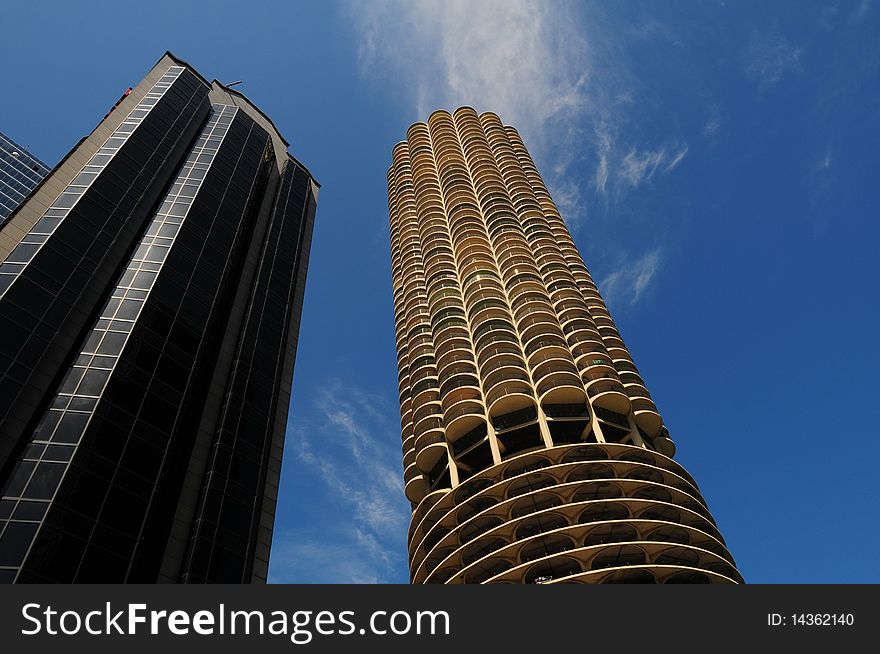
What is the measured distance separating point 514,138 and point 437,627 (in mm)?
108107

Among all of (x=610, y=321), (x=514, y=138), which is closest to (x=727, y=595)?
(x=610, y=321)

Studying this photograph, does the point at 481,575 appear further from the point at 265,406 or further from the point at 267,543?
the point at 265,406

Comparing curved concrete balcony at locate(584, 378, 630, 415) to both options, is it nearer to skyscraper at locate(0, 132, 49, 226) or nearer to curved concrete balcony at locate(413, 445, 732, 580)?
curved concrete balcony at locate(413, 445, 732, 580)

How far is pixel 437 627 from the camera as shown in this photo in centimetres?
1579

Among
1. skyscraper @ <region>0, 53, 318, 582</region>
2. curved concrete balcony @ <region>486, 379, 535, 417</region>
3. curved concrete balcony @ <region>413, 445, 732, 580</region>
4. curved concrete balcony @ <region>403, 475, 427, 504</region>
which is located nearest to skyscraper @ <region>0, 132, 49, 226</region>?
skyscraper @ <region>0, 53, 318, 582</region>

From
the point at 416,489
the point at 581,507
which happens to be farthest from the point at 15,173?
the point at 581,507

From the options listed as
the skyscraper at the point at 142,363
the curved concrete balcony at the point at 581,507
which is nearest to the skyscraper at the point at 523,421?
the curved concrete balcony at the point at 581,507

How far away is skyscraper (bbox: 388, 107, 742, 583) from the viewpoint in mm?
43281

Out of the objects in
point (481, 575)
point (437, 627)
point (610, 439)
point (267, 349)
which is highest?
point (267, 349)

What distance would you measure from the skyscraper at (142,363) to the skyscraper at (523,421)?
46.0ft

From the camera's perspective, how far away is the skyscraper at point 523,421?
142ft

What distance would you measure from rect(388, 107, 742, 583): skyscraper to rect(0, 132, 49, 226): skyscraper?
90.5 meters

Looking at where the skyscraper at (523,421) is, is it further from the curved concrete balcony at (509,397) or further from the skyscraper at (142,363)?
the skyscraper at (142,363)

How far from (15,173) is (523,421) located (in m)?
136
